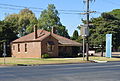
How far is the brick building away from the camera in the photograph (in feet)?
151

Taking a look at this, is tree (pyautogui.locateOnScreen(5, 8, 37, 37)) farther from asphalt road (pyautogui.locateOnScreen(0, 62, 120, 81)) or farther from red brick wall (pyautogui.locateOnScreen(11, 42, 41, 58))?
asphalt road (pyautogui.locateOnScreen(0, 62, 120, 81))

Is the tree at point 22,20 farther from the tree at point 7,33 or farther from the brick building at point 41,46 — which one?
the brick building at point 41,46

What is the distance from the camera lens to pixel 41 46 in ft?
149

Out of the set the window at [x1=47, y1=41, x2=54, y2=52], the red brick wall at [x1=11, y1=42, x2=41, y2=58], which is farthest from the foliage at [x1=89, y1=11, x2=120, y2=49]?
the red brick wall at [x1=11, y1=42, x2=41, y2=58]

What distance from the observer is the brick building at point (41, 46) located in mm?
45969

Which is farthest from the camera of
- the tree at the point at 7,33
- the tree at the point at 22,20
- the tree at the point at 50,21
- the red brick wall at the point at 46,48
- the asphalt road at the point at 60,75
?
the tree at the point at 22,20

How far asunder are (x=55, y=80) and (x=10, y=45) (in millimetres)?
42811

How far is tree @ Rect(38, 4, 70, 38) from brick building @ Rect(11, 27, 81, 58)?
20232 mm

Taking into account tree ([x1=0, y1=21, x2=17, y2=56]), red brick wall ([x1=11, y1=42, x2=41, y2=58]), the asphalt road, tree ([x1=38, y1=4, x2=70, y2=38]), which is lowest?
the asphalt road

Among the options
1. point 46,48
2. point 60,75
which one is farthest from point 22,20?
point 60,75

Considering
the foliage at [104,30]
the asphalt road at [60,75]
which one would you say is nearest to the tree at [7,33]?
the foliage at [104,30]

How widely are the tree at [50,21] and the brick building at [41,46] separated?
20232mm

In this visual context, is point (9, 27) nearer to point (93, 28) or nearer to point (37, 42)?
point (37, 42)

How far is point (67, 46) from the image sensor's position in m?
50.8
